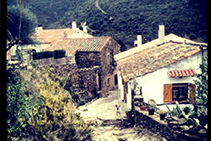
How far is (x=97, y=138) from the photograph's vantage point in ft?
27.0

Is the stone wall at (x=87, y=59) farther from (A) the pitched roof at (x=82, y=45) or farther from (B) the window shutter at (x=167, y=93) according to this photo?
(B) the window shutter at (x=167, y=93)

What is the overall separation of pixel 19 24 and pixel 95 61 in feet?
18.3

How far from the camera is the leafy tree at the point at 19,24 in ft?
44.5

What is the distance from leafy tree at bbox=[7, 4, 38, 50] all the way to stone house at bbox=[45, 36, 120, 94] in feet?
8.44

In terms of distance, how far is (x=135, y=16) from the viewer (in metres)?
20.1

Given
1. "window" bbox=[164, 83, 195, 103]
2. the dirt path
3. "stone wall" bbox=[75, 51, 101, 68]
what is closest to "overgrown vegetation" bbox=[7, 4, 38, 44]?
"stone wall" bbox=[75, 51, 101, 68]

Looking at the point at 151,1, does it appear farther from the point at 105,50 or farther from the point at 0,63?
the point at 0,63

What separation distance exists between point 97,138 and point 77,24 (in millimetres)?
18043

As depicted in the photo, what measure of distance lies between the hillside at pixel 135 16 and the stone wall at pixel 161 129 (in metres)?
11.0

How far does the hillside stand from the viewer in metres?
18.0

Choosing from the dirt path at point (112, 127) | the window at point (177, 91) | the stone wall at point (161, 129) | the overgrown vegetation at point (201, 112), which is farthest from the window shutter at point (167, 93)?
the overgrown vegetation at point (201, 112)

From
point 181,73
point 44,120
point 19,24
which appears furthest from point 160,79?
point 19,24

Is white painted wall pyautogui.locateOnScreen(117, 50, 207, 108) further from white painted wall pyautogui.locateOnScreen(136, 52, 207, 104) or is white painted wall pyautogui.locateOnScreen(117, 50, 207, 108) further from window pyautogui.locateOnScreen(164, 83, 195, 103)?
window pyautogui.locateOnScreen(164, 83, 195, 103)

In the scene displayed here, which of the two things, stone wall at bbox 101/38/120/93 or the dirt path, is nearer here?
the dirt path
